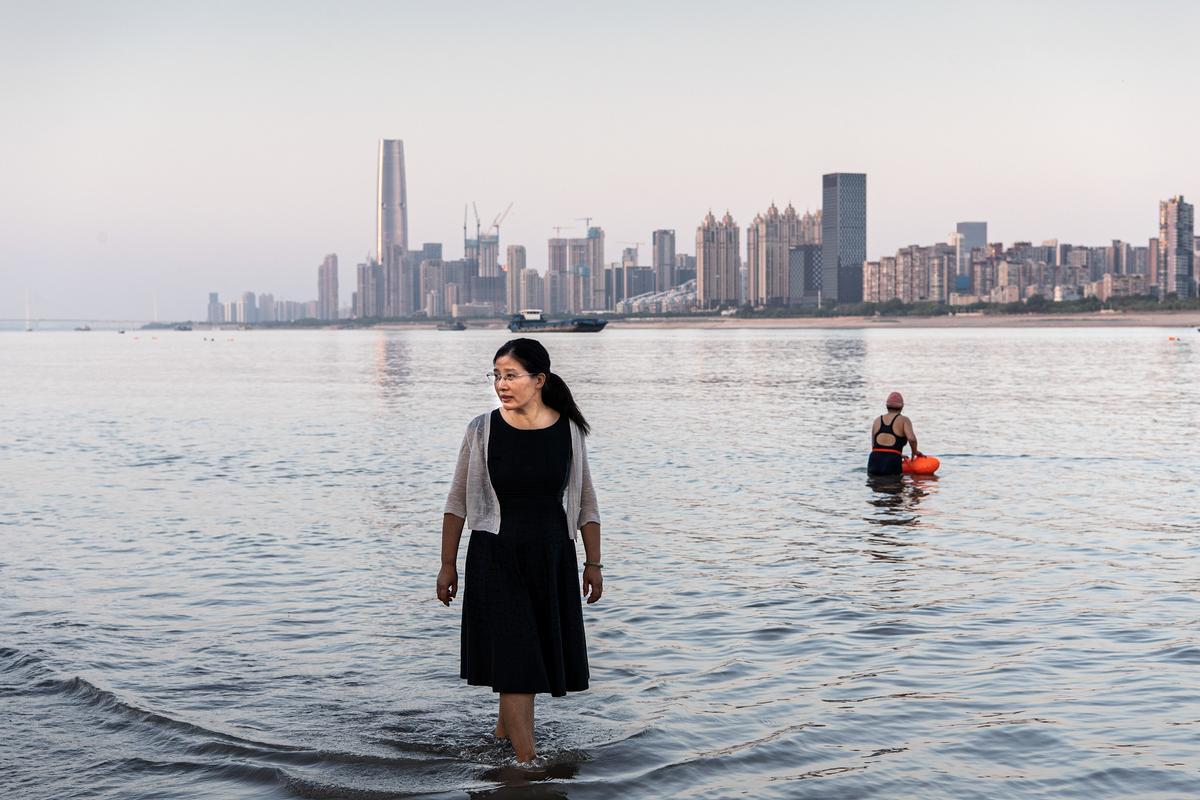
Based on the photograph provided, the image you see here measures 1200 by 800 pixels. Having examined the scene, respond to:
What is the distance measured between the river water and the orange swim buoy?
415 millimetres

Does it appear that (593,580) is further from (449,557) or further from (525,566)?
(449,557)

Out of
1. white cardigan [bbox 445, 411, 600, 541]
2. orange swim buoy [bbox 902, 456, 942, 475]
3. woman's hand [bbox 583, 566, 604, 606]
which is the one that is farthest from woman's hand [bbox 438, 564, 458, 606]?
orange swim buoy [bbox 902, 456, 942, 475]

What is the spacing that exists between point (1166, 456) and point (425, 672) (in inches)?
780

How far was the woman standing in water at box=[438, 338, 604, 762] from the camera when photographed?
6.45 metres

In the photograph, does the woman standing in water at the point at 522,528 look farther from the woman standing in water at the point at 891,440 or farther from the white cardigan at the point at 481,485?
the woman standing in water at the point at 891,440

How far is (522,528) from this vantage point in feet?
21.4

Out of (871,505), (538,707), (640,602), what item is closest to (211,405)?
(871,505)

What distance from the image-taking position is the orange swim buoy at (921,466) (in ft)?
68.9

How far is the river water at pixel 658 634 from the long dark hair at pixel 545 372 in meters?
2.18

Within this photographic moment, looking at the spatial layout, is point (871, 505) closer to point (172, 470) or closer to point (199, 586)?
point (199, 586)

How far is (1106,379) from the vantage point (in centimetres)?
5684

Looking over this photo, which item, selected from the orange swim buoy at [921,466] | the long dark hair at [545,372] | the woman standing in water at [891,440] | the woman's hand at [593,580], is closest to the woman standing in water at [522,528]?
the long dark hair at [545,372]

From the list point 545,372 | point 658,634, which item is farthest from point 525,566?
point 658,634

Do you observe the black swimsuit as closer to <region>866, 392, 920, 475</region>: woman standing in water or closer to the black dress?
<region>866, 392, 920, 475</region>: woman standing in water
